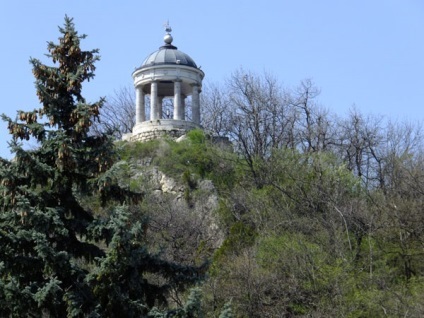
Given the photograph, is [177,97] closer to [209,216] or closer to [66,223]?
[209,216]

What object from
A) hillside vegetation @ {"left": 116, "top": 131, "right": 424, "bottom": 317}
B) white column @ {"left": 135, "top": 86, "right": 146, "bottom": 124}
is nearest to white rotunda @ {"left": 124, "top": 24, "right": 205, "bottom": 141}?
white column @ {"left": 135, "top": 86, "right": 146, "bottom": 124}

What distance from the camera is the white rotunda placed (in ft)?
115

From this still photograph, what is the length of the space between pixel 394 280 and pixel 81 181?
13.4m

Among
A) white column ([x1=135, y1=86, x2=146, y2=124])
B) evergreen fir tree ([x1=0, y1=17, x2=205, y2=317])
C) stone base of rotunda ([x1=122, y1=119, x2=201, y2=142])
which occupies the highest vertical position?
white column ([x1=135, y1=86, x2=146, y2=124])

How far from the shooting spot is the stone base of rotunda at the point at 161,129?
3541cm

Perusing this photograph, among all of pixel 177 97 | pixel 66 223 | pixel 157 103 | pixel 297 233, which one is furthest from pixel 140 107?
pixel 66 223

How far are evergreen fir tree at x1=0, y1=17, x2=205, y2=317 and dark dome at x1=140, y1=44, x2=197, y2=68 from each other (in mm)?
21428

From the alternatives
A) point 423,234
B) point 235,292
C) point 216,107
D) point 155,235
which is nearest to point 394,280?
point 423,234

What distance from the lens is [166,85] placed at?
36.6 metres

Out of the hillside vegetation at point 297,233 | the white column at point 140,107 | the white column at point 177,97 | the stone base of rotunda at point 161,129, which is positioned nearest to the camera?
the hillside vegetation at point 297,233

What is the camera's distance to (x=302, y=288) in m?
23.4

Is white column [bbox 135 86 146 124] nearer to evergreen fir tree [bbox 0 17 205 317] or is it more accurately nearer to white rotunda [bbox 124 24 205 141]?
white rotunda [bbox 124 24 205 141]

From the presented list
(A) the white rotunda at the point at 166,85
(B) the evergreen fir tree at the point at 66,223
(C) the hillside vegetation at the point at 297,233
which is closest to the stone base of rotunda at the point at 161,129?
(A) the white rotunda at the point at 166,85

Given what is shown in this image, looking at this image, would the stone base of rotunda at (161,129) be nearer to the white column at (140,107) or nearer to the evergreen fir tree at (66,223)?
the white column at (140,107)
